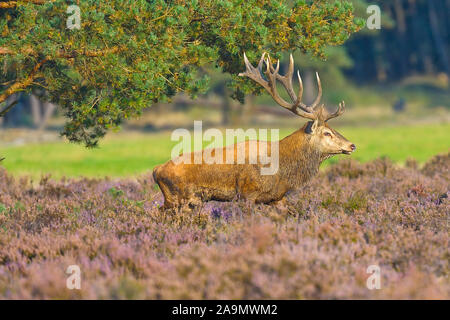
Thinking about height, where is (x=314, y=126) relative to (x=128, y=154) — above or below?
below

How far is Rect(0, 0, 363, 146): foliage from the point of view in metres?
8.20

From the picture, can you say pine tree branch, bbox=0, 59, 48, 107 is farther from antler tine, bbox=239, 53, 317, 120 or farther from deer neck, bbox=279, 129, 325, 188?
deer neck, bbox=279, 129, 325, 188

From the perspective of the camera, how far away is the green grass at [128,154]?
20734 millimetres

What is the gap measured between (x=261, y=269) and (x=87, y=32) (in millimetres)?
4559

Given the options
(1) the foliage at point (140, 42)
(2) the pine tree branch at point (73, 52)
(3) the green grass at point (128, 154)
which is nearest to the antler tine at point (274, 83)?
(1) the foliage at point (140, 42)

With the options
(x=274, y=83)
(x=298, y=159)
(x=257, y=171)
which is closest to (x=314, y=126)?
(x=298, y=159)

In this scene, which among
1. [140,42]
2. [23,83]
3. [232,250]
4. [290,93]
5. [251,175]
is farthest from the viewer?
[23,83]

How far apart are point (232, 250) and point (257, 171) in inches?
84.2

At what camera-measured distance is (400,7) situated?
64250 millimetres

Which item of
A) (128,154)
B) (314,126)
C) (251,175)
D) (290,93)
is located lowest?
(251,175)

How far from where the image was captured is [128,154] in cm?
2652

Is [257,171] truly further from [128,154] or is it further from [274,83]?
[128,154]
